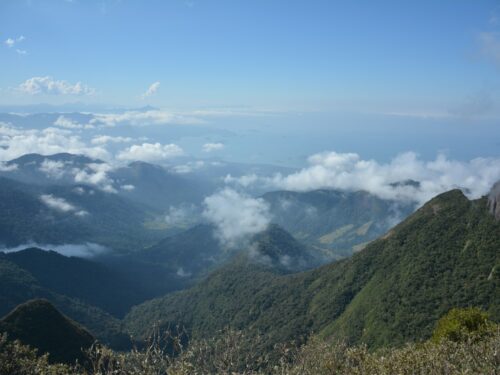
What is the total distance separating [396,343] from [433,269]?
29977mm

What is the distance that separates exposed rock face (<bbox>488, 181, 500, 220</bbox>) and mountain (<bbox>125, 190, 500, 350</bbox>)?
6.48 feet

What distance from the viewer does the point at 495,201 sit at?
118 m

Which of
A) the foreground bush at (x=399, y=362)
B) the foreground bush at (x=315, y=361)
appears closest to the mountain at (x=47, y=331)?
the foreground bush at (x=315, y=361)

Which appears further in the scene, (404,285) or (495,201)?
(404,285)

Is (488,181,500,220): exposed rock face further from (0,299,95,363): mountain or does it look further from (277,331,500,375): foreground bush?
(0,299,95,363): mountain

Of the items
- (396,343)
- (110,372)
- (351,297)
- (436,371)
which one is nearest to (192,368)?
(110,372)

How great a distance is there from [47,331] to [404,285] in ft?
299

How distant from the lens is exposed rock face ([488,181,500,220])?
11643cm

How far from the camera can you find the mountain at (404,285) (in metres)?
103

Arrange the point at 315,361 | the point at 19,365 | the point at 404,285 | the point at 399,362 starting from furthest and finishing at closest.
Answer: the point at 404,285, the point at 19,365, the point at 399,362, the point at 315,361

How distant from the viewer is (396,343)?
9775cm

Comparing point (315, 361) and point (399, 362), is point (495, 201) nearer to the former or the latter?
point (399, 362)

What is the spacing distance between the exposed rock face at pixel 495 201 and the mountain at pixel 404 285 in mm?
1974

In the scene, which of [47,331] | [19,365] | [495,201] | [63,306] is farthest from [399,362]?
[63,306]
